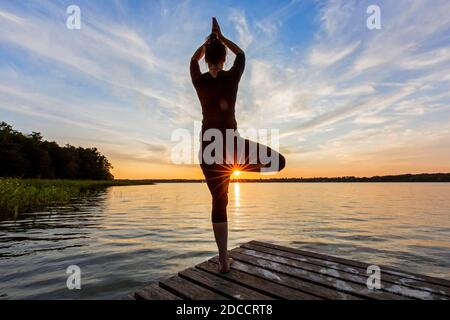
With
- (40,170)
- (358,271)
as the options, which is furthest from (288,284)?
(40,170)

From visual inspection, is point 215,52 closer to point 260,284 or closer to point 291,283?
point 260,284

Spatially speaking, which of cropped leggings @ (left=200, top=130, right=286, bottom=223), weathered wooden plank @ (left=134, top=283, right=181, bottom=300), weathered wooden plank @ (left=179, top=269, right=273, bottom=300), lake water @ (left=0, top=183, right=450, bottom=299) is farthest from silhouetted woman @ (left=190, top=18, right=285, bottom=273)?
lake water @ (left=0, top=183, right=450, bottom=299)

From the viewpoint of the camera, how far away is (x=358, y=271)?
452 centimetres

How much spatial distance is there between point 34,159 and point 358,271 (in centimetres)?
10035

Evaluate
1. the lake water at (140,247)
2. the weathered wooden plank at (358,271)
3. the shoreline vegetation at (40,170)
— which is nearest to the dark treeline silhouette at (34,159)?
the shoreline vegetation at (40,170)

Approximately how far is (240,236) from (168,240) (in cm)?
356

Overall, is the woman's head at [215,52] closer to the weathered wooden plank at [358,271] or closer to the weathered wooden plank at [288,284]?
the weathered wooden plank at [288,284]

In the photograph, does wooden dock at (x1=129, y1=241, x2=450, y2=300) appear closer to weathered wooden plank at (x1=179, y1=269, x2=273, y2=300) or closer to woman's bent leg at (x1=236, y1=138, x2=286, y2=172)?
weathered wooden plank at (x1=179, y1=269, x2=273, y2=300)

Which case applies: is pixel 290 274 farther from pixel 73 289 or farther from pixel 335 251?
pixel 335 251

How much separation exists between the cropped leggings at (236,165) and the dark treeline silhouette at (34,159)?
62.9 meters

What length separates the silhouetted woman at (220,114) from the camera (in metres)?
3.85

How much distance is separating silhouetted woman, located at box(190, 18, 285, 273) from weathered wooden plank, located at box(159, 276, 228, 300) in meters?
0.72

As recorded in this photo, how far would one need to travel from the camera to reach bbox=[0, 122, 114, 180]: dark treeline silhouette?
73.9m
